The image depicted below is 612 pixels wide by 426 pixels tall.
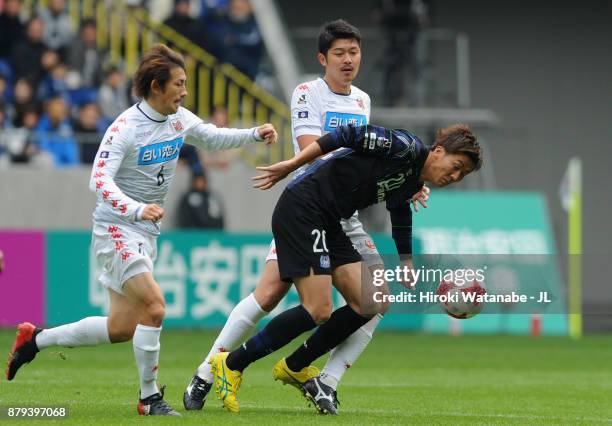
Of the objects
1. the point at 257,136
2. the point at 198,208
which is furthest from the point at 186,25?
the point at 257,136

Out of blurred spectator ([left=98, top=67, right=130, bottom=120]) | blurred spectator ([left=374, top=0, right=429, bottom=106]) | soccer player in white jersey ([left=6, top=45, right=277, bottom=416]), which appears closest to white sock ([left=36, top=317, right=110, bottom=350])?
soccer player in white jersey ([left=6, top=45, right=277, bottom=416])

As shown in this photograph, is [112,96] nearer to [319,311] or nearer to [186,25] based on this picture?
[186,25]

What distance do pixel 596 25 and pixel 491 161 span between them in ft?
15.9

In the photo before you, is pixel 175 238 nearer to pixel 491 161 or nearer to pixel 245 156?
pixel 245 156

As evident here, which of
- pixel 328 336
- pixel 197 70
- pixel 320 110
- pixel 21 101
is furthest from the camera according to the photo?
pixel 197 70

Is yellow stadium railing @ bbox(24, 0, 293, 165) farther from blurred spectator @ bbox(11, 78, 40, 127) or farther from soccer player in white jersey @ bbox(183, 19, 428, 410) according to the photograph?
soccer player in white jersey @ bbox(183, 19, 428, 410)

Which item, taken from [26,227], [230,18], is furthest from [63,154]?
[230,18]

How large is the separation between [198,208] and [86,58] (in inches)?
110

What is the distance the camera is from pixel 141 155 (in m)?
8.61

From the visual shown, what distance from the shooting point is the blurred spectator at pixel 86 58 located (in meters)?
19.7

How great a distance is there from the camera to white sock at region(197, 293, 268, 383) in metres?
8.81

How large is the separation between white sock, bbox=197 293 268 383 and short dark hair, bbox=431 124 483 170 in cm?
155

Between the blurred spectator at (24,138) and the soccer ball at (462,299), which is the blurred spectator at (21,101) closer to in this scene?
the blurred spectator at (24,138)

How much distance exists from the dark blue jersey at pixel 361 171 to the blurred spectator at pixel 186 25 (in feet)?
40.7
